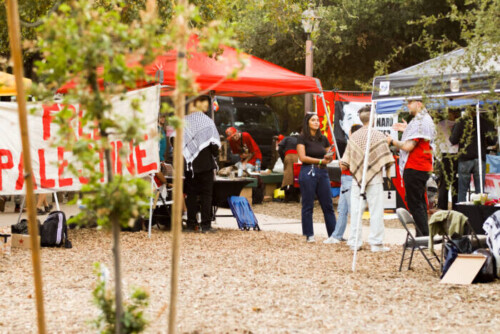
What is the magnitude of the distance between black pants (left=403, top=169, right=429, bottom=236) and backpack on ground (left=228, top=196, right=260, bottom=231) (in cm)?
298

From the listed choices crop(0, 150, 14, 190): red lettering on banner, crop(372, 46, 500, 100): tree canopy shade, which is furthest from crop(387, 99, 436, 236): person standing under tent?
crop(0, 150, 14, 190): red lettering on banner

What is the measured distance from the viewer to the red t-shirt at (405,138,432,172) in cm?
1029

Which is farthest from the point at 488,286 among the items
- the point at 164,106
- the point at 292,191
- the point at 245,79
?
the point at 292,191

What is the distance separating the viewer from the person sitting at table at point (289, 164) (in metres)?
17.0

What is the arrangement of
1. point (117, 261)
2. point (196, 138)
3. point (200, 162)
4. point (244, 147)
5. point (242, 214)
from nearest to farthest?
1. point (117, 261)
2. point (196, 138)
3. point (200, 162)
4. point (242, 214)
5. point (244, 147)

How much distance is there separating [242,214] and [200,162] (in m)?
1.35

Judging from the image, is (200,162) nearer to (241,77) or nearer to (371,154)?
(241,77)

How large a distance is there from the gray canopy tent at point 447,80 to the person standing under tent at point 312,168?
4.89ft

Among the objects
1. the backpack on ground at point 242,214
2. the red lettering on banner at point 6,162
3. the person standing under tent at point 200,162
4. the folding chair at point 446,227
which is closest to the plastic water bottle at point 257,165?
the backpack on ground at point 242,214

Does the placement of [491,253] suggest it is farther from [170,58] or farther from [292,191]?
[292,191]

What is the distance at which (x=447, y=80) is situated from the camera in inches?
312

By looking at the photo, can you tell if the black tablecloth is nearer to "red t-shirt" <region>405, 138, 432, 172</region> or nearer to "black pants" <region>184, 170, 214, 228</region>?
"red t-shirt" <region>405, 138, 432, 172</region>

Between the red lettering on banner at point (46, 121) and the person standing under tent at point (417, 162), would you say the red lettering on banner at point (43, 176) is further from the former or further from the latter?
the person standing under tent at point (417, 162)

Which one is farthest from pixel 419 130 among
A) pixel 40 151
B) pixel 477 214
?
pixel 40 151
